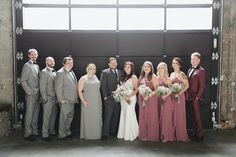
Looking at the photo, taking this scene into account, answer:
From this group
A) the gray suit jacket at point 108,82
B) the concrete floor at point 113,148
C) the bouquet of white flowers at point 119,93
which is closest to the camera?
the concrete floor at point 113,148

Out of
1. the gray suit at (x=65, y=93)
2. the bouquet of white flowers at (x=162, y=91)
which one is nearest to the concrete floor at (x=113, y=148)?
the gray suit at (x=65, y=93)

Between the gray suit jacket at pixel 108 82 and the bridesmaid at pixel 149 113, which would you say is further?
the gray suit jacket at pixel 108 82

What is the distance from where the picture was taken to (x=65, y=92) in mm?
6387

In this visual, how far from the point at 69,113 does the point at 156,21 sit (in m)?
2.79

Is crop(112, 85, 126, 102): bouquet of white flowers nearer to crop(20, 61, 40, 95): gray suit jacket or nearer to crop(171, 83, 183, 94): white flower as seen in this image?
crop(171, 83, 183, 94): white flower

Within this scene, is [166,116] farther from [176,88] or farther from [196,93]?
[196,93]

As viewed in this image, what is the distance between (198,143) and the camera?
629cm

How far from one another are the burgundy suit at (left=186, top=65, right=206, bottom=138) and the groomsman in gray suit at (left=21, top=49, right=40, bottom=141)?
298 centimetres

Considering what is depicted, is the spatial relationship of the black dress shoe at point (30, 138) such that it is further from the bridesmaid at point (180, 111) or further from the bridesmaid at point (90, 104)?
the bridesmaid at point (180, 111)

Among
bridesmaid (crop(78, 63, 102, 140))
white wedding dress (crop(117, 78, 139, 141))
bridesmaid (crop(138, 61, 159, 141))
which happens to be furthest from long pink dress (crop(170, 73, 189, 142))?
bridesmaid (crop(78, 63, 102, 140))

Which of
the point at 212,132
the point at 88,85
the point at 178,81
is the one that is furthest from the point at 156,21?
the point at 212,132

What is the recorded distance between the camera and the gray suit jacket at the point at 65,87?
6.35 meters

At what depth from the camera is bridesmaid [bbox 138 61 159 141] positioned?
637 cm

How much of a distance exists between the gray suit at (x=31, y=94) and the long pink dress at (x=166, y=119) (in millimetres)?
2439
